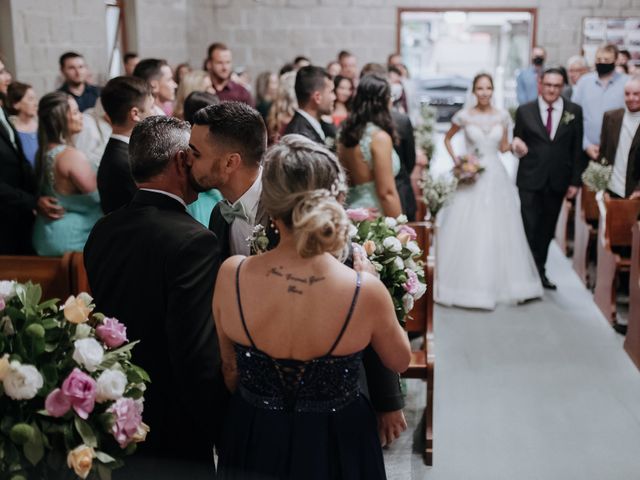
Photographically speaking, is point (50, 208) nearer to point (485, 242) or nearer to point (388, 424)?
point (388, 424)

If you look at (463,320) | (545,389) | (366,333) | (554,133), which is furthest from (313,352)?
(554,133)

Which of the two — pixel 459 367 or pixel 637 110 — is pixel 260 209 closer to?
pixel 459 367

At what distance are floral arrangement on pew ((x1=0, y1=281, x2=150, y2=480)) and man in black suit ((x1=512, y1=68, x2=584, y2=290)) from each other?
202 inches

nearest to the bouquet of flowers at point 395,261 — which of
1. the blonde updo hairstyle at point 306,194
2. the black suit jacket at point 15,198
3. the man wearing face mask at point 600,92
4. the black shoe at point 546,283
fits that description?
the blonde updo hairstyle at point 306,194

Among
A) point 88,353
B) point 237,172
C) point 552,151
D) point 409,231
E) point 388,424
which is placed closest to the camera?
point 88,353

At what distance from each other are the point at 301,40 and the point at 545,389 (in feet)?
28.0

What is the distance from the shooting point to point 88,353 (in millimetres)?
1958

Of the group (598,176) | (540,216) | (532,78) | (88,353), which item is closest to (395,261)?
(88,353)

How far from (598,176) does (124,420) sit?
16.5 ft

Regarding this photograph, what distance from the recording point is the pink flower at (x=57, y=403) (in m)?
1.89

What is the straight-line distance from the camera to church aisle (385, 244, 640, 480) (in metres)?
3.92

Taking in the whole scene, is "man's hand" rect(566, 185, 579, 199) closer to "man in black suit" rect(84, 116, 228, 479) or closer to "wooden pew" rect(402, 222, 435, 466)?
"wooden pew" rect(402, 222, 435, 466)

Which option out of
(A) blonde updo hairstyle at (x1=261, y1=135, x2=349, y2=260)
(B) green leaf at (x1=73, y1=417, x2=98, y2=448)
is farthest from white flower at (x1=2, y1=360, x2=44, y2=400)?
(A) blonde updo hairstyle at (x1=261, y1=135, x2=349, y2=260)

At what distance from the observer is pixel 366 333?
6.76 ft
